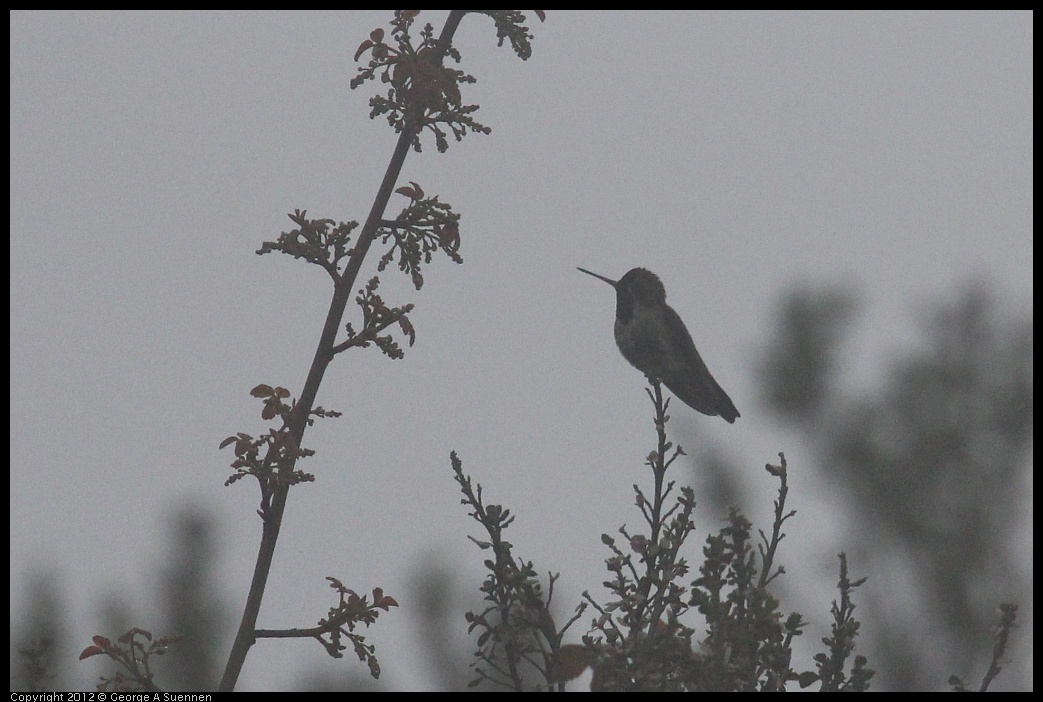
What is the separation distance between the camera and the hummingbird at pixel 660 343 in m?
7.29

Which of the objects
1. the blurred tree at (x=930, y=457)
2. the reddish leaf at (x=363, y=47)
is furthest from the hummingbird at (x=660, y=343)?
the reddish leaf at (x=363, y=47)

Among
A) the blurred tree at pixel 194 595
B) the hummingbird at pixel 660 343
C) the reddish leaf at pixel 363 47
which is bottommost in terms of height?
the blurred tree at pixel 194 595

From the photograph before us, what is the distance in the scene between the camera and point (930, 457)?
861 cm

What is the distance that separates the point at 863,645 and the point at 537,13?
6069 millimetres

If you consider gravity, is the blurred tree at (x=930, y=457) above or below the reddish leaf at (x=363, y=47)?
below

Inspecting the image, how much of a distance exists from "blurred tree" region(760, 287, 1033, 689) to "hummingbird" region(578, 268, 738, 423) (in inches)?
56.0

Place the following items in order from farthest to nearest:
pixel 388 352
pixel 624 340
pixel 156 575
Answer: pixel 156 575 < pixel 624 340 < pixel 388 352

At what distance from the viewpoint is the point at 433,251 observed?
390 cm

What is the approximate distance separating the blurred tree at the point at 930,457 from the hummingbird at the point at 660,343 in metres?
1.42

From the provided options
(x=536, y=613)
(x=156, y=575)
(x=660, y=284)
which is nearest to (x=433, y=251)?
(x=536, y=613)

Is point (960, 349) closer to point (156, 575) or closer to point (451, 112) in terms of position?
point (451, 112)

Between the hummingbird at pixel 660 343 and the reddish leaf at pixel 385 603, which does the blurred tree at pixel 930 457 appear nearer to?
the hummingbird at pixel 660 343

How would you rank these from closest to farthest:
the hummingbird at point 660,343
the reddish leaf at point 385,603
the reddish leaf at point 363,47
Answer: the reddish leaf at point 385,603
the reddish leaf at point 363,47
the hummingbird at point 660,343

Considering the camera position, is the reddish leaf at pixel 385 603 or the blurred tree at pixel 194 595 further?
the blurred tree at pixel 194 595
